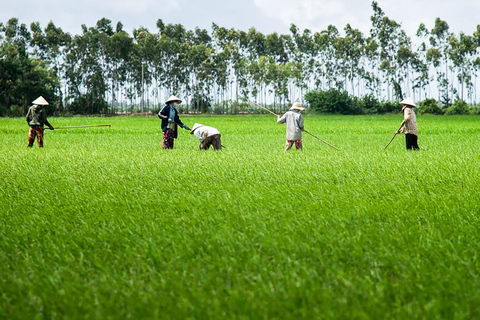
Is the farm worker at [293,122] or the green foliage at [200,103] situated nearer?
the farm worker at [293,122]

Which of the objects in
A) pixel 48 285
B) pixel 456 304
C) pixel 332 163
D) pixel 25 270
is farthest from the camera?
pixel 332 163

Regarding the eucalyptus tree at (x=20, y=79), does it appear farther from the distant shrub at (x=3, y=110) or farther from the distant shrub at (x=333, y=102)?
the distant shrub at (x=333, y=102)

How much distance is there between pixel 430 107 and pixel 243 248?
55190mm

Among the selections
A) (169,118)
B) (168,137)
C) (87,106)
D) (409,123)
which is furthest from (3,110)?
(409,123)

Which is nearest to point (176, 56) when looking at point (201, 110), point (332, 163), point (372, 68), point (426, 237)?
point (201, 110)

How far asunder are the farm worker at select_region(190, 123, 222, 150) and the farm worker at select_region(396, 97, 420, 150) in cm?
387

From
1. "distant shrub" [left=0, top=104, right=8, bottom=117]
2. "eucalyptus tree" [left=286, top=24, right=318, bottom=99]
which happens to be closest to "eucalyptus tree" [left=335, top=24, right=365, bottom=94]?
"eucalyptus tree" [left=286, top=24, right=318, bottom=99]

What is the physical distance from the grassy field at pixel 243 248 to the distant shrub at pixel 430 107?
5118cm

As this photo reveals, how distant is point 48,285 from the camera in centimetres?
276

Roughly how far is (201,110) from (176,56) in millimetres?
8076

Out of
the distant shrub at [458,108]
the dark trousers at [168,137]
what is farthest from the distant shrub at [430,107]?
the dark trousers at [168,137]

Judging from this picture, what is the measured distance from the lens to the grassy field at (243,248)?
8.04 ft

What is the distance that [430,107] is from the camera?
5425 cm

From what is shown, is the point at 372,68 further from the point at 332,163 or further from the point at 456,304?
the point at 456,304
